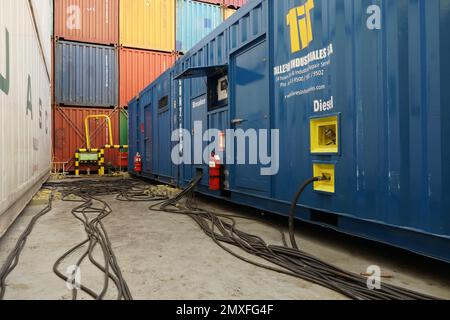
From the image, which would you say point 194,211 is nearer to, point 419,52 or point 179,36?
point 419,52

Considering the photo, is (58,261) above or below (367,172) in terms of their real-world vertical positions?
below

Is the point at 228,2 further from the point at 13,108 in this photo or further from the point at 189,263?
the point at 189,263

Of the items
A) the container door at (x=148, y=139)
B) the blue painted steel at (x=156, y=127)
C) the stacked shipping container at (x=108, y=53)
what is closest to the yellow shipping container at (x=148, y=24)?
the stacked shipping container at (x=108, y=53)

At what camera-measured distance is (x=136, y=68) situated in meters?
14.5

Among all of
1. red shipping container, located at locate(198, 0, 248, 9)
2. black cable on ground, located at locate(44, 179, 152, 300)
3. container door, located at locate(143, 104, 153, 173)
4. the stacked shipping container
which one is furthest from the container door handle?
red shipping container, located at locate(198, 0, 248, 9)

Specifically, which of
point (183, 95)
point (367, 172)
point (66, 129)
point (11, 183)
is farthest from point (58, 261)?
point (66, 129)

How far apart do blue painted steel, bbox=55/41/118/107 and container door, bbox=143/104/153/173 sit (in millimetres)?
4676

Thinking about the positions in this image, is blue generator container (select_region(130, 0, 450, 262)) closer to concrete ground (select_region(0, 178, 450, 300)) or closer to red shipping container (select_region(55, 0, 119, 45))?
concrete ground (select_region(0, 178, 450, 300))

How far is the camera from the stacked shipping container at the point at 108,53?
13234mm

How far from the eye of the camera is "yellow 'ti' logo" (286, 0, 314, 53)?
340cm

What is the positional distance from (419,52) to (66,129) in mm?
13091

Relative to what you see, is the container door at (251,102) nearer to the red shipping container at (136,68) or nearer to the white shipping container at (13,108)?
the white shipping container at (13,108)

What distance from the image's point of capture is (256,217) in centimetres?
482

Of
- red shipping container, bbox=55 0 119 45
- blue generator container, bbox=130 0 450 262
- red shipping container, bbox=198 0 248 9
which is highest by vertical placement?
red shipping container, bbox=198 0 248 9
